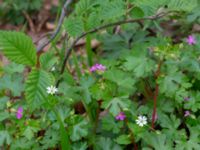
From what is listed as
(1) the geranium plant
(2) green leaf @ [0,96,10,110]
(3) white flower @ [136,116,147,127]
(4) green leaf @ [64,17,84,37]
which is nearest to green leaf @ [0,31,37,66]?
(1) the geranium plant

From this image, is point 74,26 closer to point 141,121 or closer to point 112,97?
point 112,97

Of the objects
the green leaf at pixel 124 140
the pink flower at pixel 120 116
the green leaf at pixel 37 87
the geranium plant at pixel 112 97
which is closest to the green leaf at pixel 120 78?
the geranium plant at pixel 112 97

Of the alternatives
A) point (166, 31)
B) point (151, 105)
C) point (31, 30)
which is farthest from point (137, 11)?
point (31, 30)

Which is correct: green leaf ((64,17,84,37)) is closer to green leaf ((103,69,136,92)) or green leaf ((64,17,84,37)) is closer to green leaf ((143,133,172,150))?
green leaf ((103,69,136,92))

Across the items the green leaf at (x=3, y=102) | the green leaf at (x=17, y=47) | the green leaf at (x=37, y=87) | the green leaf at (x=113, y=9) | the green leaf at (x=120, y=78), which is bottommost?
the green leaf at (x=3, y=102)

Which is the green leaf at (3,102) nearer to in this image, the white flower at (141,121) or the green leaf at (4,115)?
the green leaf at (4,115)

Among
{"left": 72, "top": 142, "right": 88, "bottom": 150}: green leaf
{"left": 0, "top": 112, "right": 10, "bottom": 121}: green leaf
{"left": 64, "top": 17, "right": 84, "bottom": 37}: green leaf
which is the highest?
{"left": 64, "top": 17, "right": 84, "bottom": 37}: green leaf

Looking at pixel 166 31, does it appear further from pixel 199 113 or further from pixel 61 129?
pixel 61 129
